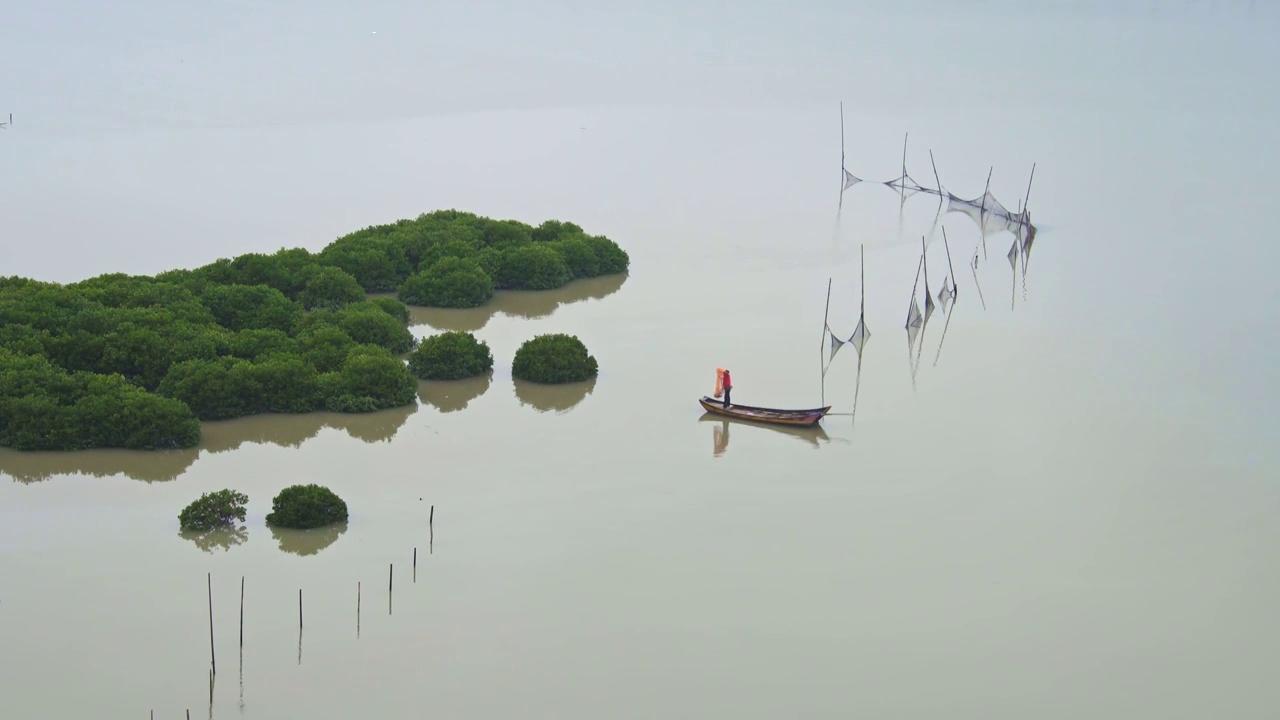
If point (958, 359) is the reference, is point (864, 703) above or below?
below

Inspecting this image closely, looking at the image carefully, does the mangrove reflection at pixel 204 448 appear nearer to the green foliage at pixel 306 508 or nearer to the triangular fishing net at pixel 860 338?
the green foliage at pixel 306 508

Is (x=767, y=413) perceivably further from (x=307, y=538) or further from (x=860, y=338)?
(x=307, y=538)

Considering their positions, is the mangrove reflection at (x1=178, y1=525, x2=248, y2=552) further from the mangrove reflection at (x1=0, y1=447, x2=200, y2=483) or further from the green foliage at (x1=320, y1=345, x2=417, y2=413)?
the green foliage at (x1=320, y1=345, x2=417, y2=413)

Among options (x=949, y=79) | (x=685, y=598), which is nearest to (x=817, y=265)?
(x=685, y=598)

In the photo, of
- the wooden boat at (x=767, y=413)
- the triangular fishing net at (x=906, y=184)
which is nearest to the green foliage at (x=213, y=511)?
the wooden boat at (x=767, y=413)

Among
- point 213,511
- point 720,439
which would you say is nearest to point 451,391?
point 720,439

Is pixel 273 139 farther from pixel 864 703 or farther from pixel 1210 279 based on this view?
pixel 864 703

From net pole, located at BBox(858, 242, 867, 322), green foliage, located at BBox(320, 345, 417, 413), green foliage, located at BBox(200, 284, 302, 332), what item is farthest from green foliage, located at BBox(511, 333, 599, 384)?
net pole, located at BBox(858, 242, 867, 322)
